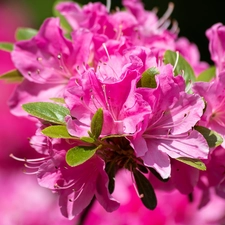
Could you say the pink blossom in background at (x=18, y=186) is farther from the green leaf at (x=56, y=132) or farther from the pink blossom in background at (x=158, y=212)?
the green leaf at (x=56, y=132)

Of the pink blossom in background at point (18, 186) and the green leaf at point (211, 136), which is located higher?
the green leaf at point (211, 136)

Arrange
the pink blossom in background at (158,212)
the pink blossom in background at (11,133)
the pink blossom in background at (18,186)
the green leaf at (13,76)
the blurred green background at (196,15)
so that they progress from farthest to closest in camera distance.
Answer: the blurred green background at (196,15), the pink blossom in background at (11,133), the pink blossom in background at (18,186), the pink blossom in background at (158,212), the green leaf at (13,76)

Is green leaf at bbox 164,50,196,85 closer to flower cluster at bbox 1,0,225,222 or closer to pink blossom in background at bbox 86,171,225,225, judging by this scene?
flower cluster at bbox 1,0,225,222

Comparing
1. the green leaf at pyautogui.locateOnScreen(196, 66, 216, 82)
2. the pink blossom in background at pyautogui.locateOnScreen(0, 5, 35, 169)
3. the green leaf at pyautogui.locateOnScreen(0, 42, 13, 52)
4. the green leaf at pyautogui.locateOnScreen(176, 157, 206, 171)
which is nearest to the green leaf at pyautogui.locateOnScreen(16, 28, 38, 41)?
the green leaf at pyautogui.locateOnScreen(0, 42, 13, 52)

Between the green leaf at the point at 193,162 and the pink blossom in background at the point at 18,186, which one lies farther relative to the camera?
the pink blossom in background at the point at 18,186

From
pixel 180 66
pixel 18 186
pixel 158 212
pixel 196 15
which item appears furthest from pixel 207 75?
pixel 196 15

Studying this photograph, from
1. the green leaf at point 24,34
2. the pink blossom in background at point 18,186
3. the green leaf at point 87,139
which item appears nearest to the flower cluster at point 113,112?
the green leaf at point 87,139
